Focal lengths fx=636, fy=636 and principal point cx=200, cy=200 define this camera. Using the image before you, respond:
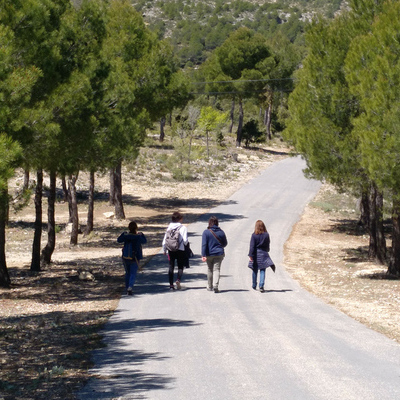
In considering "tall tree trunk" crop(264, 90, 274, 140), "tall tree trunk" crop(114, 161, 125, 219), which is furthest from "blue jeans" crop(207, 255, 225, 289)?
"tall tree trunk" crop(264, 90, 274, 140)

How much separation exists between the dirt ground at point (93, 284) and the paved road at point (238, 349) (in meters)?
0.47

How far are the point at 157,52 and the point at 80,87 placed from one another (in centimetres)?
1587

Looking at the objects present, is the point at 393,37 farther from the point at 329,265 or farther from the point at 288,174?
the point at 288,174

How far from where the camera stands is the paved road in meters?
6.52

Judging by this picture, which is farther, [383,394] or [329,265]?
[329,265]

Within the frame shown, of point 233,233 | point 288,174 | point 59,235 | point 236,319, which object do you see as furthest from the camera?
point 288,174

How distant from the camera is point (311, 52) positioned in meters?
19.8

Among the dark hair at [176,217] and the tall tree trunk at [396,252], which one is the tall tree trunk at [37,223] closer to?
the dark hair at [176,217]

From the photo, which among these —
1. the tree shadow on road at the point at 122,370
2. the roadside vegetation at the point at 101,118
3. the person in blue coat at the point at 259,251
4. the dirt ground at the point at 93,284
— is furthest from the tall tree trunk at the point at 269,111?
the tree shadow on road at the point at 122,370

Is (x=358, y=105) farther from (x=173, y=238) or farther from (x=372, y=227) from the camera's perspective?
(x=173, y=238)

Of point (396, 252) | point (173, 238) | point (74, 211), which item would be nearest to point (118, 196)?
point (74, 211)

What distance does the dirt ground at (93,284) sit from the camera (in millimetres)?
7875

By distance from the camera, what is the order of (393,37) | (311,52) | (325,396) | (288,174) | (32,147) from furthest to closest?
(288,174), (311,52), (393,37), (32,147), (325,396)

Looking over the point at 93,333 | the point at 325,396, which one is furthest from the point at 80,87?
the point at 325,396
